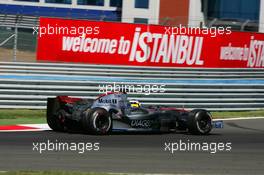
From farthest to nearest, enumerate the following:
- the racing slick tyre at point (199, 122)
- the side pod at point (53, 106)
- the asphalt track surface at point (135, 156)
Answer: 1. the racing slick tyre at point (199, 122)
2. the side pod at point (53, 106)
3. the asphalt track surface at point (135, 156)

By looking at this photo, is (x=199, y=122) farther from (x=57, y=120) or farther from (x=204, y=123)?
(x=57, y=120)

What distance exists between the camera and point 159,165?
9.18 metres

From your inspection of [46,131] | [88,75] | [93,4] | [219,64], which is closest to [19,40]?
[88,75]

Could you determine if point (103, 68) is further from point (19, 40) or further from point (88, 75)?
point (19, 40)

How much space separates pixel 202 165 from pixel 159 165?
620 millimetres

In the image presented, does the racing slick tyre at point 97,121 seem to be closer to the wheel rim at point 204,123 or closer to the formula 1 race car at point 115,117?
the formula 1 race car at point 115,117

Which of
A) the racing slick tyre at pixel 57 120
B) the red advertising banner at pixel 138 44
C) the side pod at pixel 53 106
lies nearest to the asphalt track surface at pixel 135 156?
the racing slick tyre at pixel 57 120

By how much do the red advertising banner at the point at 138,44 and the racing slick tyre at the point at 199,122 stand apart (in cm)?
768

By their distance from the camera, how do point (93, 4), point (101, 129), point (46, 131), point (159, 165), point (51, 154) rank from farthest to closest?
point (93, 4) < point (46, 131) < point (101, 129) < point (51, 154) < point (159, 165)

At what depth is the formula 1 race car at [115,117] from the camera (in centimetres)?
1255

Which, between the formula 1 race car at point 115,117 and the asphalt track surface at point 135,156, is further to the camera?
the formula 1 race car at point 115,117

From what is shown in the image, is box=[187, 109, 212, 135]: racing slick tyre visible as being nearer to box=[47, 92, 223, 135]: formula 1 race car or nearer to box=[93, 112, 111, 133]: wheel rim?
box=[47, 92, 223, 135]: formula 1 race car

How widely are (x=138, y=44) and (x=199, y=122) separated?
8010mm

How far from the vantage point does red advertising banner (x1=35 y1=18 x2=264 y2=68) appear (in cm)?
2012
